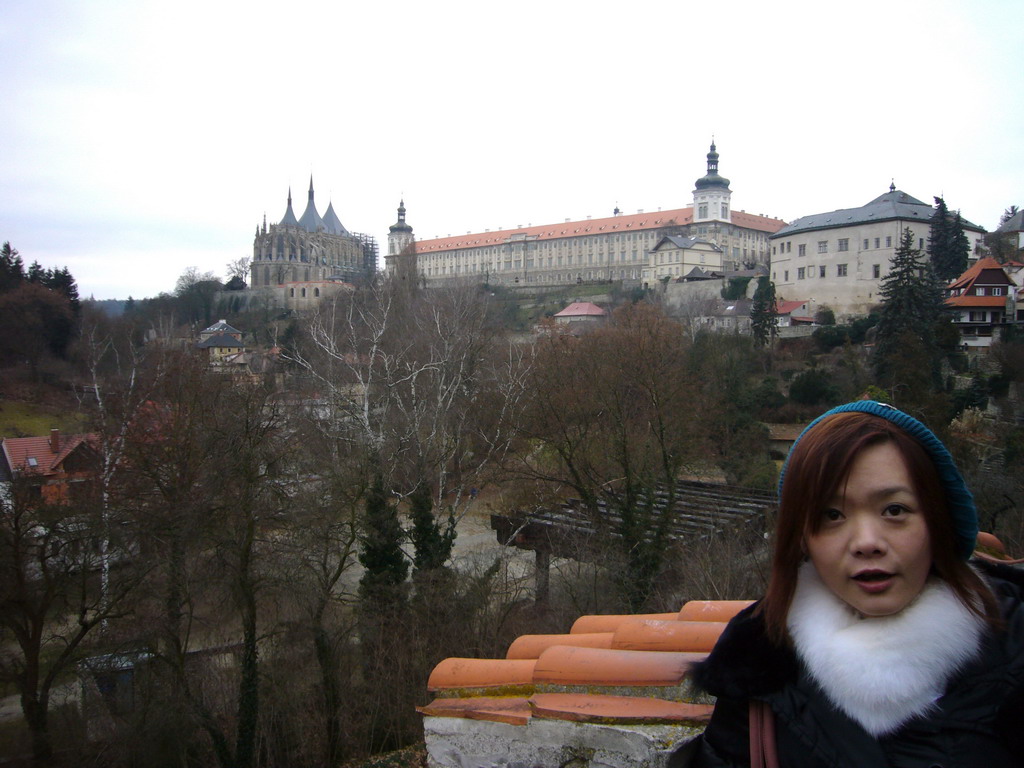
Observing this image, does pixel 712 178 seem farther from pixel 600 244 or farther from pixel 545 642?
pixel 545 642

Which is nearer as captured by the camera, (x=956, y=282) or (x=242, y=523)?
(x=242, y=523)

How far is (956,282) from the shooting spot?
3444cm

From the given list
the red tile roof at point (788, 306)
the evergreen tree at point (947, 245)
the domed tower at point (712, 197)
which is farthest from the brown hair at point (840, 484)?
the domed tower at point (712, 197)

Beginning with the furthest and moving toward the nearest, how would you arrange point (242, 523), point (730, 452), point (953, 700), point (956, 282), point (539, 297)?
point (539, 297), point (956, 282), point (730, 452), point (242, 523), point (953, 700)

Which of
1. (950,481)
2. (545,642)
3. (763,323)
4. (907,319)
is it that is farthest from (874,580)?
(763,323)

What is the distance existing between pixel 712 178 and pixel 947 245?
128ft

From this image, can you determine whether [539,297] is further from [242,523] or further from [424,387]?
[242,523]

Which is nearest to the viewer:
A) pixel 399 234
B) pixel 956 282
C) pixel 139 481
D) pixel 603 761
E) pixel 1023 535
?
pixel 603 761

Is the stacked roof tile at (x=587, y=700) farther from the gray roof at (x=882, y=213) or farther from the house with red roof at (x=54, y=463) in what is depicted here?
the gray roof at (x=882, y=213)

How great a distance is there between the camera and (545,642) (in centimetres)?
335

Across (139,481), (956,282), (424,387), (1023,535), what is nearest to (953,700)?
(1023,535)

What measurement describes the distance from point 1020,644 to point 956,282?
3884cm

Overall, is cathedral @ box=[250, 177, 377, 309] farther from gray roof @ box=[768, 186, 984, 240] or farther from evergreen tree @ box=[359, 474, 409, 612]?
evergreen tree @ box=[359, 474, 409, 612]

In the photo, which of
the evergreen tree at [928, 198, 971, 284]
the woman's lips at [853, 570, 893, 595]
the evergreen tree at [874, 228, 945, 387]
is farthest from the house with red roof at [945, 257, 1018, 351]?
the woman's lips at [853, 570, 893, 595]
